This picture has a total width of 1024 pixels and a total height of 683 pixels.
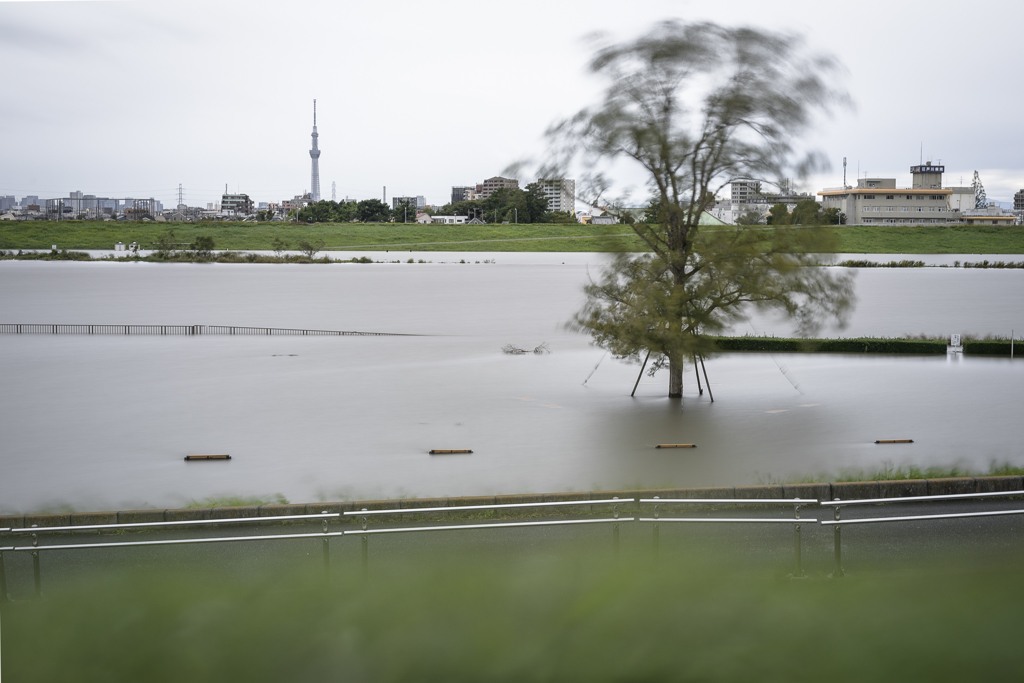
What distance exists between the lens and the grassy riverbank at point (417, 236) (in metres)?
92.4

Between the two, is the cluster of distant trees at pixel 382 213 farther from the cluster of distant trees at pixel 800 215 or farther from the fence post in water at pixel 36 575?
the fence post in water at pixel 36 575

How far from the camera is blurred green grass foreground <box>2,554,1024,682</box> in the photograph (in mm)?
4660

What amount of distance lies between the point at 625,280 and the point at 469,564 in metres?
11.6

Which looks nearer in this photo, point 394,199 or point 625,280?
point 625,280

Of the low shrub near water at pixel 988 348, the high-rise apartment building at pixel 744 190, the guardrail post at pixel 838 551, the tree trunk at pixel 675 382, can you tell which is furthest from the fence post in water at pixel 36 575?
the low shrub near water at pixel 988 348

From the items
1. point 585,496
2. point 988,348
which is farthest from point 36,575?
point 988,348

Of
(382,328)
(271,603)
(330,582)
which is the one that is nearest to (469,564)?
(330,582)

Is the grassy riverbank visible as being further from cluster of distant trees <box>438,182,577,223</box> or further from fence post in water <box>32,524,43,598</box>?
fence post in water <box>32,524,43,598</box>

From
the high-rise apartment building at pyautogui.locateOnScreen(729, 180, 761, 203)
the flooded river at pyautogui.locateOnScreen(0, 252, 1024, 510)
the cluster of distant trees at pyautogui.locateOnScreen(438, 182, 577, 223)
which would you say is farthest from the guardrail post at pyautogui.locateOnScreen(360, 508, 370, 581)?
the cluster of distant trees at pyautogui.locateOnScreen(438, 182, 577, 223)

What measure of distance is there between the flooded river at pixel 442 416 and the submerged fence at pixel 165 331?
1.73 m

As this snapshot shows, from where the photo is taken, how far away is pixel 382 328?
3756cm

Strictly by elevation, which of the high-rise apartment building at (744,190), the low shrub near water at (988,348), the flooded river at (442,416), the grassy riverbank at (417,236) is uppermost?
the grassy riverbank at (417,236)

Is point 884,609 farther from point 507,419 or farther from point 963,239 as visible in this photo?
→ point 963,239

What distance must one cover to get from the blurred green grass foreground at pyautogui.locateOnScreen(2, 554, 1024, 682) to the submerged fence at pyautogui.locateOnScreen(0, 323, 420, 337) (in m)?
28.5
